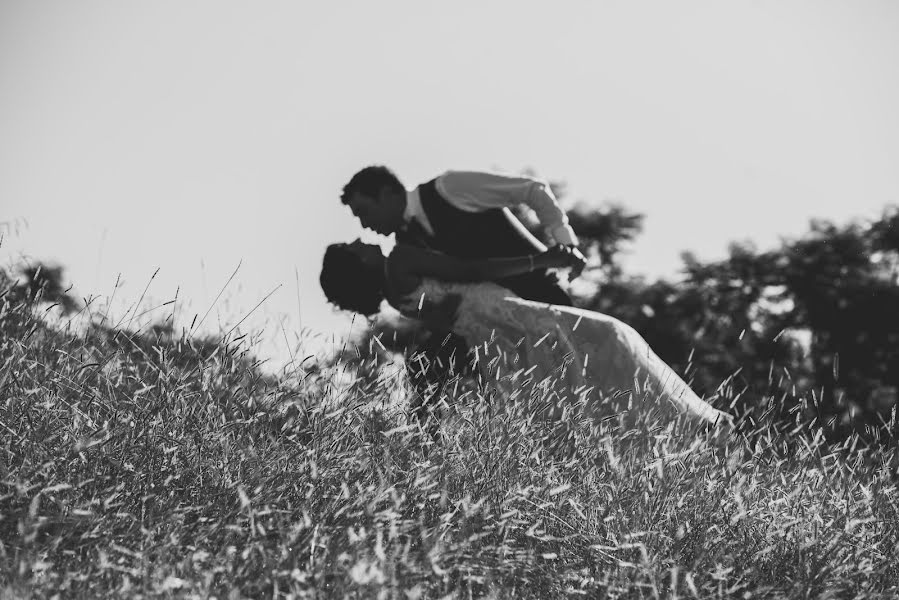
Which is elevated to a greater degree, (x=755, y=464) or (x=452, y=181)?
(x=452, y=181)

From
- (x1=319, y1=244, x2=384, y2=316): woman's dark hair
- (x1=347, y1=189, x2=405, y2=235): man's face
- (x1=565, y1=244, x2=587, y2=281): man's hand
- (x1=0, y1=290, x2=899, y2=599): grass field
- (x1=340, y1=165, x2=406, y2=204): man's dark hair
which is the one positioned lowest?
(x1=0, y1=290, x2=899, y2=599): grass field

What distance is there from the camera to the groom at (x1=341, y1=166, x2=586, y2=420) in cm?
354

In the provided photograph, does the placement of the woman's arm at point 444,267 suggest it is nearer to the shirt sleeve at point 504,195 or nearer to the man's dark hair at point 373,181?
the shirt sleeve at point 504,195

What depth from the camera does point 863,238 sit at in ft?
58.7

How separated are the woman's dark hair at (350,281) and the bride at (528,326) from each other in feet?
0.15

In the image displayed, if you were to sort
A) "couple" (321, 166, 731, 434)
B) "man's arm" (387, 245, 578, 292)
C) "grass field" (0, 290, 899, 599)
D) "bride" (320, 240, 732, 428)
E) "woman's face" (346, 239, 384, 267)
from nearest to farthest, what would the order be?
"grass field" (0, 290, 899, 599) < "bride" (320, 240, 732, 428) < "couple" (321, 166, 731, 434) < "man's arm" (387, 245, 578, 292) < "woman's face" (346, 239, 384, 267)

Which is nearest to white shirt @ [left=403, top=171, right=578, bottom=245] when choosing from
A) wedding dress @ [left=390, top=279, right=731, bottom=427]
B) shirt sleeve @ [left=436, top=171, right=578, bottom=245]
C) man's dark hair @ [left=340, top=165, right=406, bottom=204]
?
shirt sleeve @ [left=436, top=171, right=578, bottom=245]

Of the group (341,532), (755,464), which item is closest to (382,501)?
(341,532)

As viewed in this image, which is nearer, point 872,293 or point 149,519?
point 149,519

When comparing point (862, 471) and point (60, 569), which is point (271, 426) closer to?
point (60, 569)

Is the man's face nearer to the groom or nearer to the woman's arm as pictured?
the groom

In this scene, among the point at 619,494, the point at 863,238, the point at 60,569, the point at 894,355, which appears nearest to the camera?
the point at 60,569

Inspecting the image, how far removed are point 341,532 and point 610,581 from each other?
0.66 meters

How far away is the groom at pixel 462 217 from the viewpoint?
354 centimetres
